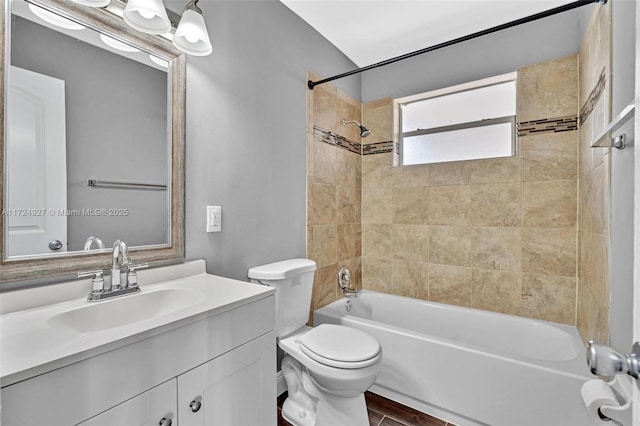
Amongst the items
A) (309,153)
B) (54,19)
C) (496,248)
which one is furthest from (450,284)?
(54,19)

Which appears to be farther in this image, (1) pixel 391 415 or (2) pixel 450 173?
(2) pixel 450 173

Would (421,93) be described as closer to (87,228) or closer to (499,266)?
(499,266)

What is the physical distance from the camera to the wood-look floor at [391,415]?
1.66 metres

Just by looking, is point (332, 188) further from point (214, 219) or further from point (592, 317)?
point (592, 317)

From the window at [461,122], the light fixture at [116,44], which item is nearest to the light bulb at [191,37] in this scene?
the light fixture at [116,44]

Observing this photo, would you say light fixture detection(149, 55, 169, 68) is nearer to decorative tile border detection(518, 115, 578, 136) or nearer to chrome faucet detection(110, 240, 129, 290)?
chrome faucet detection(110, 240, 129, 290)

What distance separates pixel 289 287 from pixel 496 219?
159 centimetres

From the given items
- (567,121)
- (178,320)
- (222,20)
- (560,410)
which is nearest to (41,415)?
(178,320)

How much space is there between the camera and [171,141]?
1.36 m

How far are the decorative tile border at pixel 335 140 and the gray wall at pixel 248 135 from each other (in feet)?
0.54

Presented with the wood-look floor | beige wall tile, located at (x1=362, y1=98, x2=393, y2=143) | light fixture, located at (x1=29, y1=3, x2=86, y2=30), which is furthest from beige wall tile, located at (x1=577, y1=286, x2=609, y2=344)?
light fixture, located at (x1=29, y1=3, x2=86, y2=30)

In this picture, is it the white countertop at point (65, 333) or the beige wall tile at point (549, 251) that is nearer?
the white countertop at point (65, 333)

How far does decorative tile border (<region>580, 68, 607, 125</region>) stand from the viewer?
4.43 feet

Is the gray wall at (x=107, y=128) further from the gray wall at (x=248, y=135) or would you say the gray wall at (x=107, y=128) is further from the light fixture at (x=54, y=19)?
the gray wall at (x=248, y=135)
